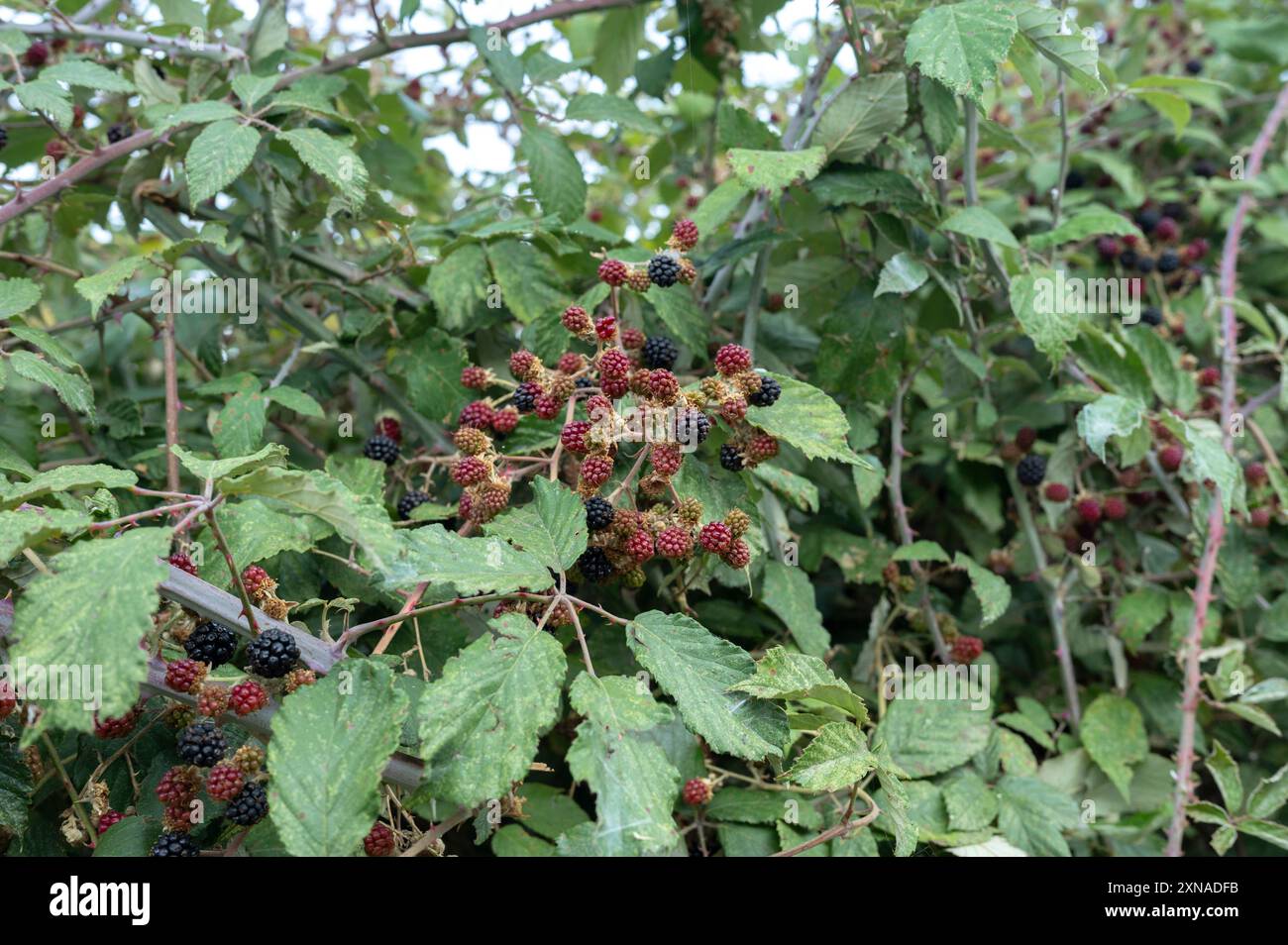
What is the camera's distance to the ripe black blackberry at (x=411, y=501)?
4.92 feet

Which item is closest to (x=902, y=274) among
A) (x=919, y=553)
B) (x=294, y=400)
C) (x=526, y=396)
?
(x=919, y=553)

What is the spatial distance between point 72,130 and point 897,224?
1.54 metres

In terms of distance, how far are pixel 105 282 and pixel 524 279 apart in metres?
0.64

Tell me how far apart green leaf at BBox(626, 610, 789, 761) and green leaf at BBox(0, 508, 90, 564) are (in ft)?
1.96

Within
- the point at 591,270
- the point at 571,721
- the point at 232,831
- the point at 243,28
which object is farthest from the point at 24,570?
the point at 243,28

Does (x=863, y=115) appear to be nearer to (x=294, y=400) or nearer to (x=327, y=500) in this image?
(x=294, y=400)

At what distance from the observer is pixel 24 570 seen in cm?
113

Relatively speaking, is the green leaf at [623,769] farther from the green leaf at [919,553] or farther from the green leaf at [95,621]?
the green leaf at [919,553]

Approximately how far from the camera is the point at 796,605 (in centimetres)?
155

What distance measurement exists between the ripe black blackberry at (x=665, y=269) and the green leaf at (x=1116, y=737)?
1142 millimetres

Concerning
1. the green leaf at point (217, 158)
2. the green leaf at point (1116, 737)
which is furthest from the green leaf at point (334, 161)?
the green leaf at point (1116, 737)

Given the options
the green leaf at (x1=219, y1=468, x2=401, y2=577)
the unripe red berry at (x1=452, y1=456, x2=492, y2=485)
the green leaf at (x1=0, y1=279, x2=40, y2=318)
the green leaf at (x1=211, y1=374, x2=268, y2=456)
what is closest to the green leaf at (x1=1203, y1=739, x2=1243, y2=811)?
the unripe red berry at (x1=452, y1=456, x2=492, y2=485)

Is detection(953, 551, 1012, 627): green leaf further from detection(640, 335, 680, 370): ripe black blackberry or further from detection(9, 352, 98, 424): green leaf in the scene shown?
detection(9, 352, 98, 424): green leaf

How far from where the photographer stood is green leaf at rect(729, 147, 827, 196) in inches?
58.2
